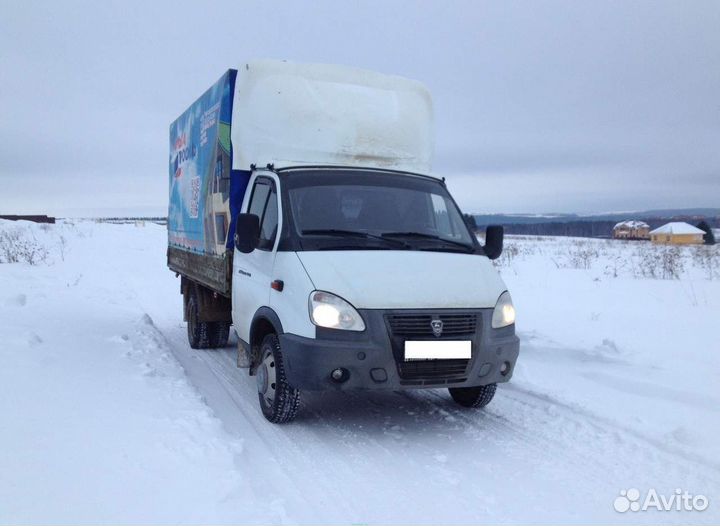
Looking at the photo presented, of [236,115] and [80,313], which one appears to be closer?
[236,115]

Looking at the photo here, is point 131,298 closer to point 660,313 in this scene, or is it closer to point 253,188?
point 253,188

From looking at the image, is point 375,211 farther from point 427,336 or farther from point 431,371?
point 431,371

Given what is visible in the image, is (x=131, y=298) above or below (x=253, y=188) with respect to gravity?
below

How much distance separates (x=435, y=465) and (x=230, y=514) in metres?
1.60

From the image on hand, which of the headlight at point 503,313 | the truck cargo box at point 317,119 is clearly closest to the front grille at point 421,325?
the headlight at point 503,313

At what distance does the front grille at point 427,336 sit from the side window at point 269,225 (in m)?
1.41

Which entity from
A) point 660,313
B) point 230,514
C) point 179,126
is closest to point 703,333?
point 660,313

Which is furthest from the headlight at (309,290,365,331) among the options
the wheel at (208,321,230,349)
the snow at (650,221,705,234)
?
the snow at (650,221,705,234)

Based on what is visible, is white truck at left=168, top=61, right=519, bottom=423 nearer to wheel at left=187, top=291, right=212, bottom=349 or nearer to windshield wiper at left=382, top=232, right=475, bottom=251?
windshield wiper at left=382, top=232, right=475, bottom=251

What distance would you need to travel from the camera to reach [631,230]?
345 feet

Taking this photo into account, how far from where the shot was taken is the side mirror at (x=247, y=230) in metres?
4.95

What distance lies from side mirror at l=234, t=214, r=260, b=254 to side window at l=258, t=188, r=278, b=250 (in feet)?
0.32

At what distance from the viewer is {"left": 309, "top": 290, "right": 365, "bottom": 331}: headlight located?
4.34 meters

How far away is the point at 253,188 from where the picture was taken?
580 centimetres
